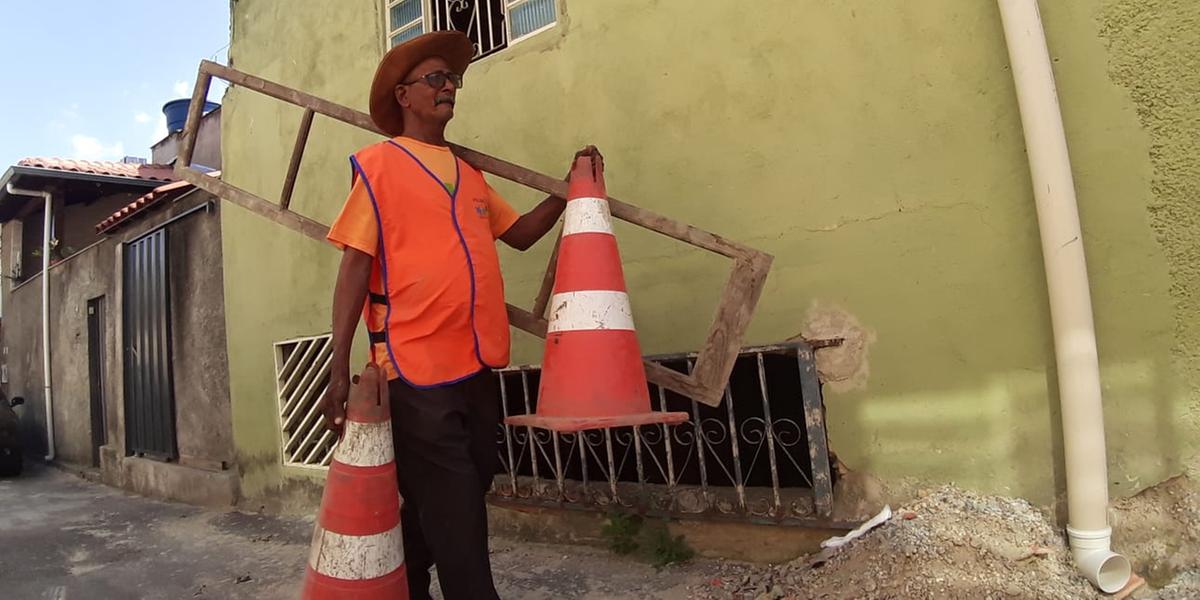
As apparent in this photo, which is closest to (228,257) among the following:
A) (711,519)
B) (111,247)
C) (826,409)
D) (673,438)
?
(111,247)

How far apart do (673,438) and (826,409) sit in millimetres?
737

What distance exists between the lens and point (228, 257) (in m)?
5.23

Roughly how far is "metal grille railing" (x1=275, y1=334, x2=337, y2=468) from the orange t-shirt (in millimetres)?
2699

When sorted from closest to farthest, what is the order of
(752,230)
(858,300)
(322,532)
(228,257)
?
1. (322,532)
2. (858,300)
3. (752,230)
4. (228,257)

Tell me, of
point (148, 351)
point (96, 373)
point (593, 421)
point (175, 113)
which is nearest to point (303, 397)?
point (148, 351)

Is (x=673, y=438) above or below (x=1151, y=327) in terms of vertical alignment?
below

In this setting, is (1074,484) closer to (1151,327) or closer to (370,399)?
(1151,327)

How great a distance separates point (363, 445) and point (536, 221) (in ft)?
2.98

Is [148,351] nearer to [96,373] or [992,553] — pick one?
[96,373]

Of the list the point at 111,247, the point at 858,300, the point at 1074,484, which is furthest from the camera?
the point at 111,247

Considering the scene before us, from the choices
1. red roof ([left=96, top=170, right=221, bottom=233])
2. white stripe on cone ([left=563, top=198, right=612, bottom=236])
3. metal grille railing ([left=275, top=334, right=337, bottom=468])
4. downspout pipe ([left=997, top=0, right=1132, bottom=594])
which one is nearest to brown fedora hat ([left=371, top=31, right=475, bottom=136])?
white stripe on cone ([left=563, top=198, right=612, bottom=236])

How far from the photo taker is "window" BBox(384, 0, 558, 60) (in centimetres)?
351

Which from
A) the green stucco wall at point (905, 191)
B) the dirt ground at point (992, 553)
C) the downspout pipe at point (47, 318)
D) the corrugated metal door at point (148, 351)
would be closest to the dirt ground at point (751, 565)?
the dirt ground at point (992, 553)

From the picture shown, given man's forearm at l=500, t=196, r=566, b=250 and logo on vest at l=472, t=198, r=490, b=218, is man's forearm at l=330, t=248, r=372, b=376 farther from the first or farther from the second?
man's forearm at l=500, t=196, r=566, b=250
